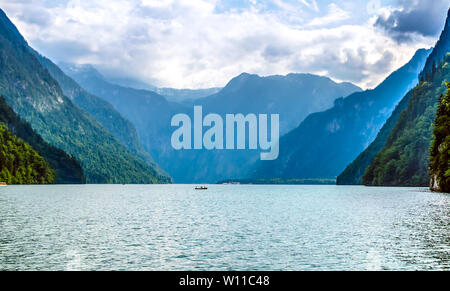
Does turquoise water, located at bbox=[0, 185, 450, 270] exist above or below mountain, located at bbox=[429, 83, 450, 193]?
below

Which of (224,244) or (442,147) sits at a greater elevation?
(442,147)

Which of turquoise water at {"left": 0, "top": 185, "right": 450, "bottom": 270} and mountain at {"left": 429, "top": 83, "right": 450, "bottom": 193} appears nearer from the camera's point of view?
turquoise water at {"left": 0, "top": 185, "right": 450, "bottom": 270}

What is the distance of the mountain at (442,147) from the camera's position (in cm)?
13225

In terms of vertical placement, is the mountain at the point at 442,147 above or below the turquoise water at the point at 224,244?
above

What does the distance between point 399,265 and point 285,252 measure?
9.68m

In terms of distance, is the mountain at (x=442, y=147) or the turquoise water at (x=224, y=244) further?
the mountain at (x=442, y=147)

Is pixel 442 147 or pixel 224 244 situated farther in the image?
pixel 442 147

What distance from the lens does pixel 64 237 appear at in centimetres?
5188

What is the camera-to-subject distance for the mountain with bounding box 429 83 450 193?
5207 inches

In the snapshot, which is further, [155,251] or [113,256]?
[155,251]

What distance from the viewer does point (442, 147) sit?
5413 inches
